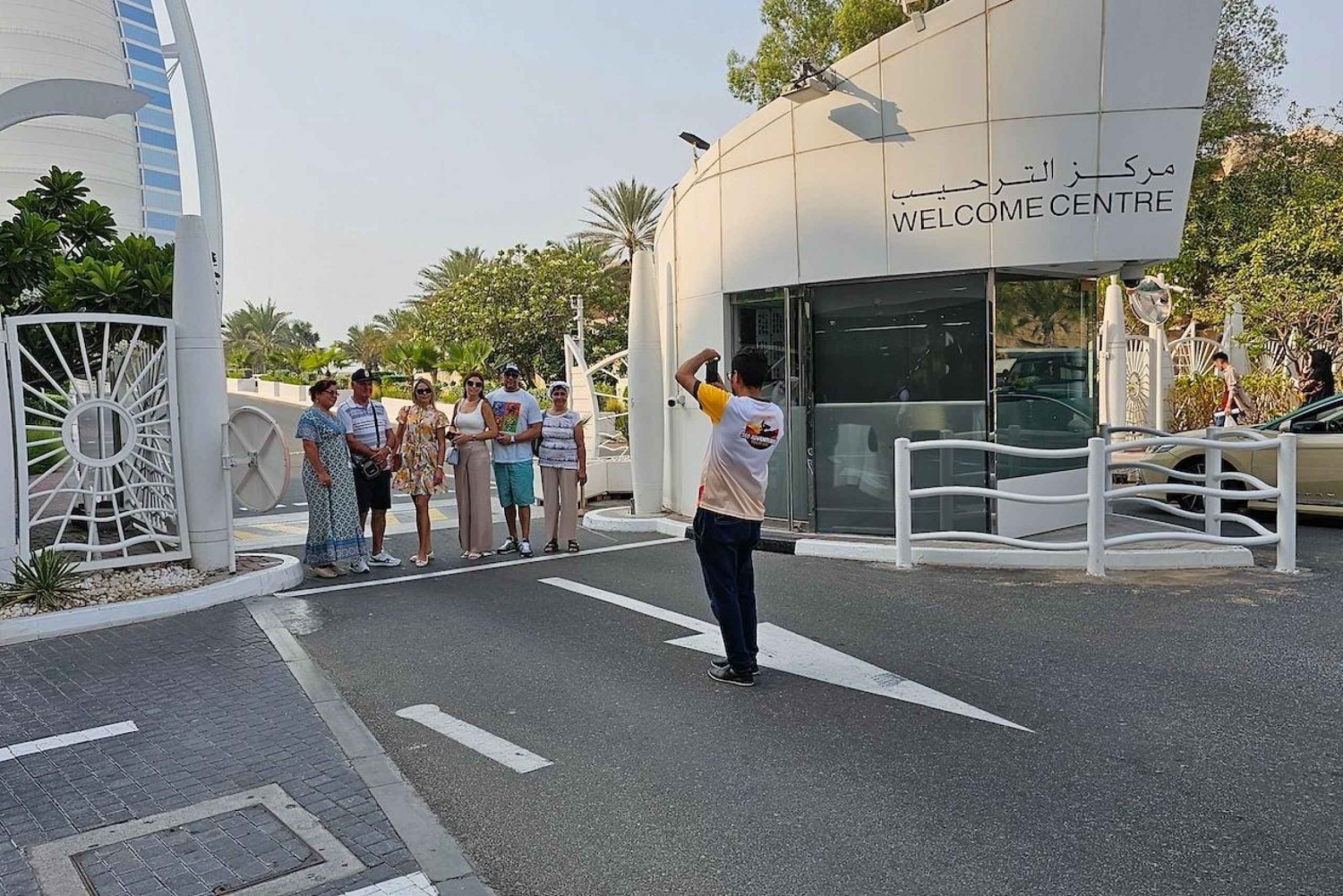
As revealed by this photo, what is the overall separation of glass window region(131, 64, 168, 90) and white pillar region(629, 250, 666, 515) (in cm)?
3315

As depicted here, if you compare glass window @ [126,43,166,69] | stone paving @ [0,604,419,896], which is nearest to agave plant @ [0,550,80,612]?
stone paving @ [0,604,419,896]

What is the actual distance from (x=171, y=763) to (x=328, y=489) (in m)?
4.37

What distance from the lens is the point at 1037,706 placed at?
17.0 feet

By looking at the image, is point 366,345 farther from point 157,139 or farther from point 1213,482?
point 1213,482

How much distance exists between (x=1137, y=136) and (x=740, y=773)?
7.13m

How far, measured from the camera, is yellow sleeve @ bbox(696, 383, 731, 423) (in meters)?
5.44

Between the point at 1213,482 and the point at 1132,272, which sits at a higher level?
the point at 1132,272

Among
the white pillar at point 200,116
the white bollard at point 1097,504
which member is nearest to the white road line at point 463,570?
the white bollard at point 1097,504

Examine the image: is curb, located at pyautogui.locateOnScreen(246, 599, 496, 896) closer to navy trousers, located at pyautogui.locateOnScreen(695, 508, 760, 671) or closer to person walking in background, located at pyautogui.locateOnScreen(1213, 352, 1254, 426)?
navy trousers, located at pyautogui.locateOnScreen(695, 508, 760, 671)

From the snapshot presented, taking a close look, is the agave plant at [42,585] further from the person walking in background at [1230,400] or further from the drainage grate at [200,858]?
the person walking in background at [1230,400]

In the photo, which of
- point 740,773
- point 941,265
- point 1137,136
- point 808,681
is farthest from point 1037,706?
point 1137,136

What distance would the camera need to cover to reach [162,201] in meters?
41.9

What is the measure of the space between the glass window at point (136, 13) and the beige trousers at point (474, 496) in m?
40.2

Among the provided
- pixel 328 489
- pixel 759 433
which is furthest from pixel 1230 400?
pixel 328 489
